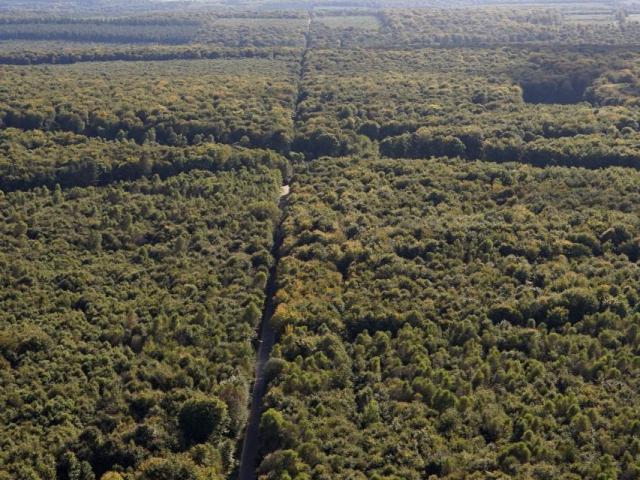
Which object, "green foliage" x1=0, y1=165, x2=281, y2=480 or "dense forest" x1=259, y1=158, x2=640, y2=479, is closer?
"dense forest" x1=259, y1=158, x2=640, y2=479

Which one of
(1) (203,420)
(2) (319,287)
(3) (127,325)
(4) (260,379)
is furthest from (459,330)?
(3) (127,325)

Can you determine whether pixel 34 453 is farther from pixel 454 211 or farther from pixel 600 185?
pixel 600 185

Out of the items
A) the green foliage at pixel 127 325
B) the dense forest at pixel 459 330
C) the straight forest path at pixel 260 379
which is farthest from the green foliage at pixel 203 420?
the dense forest at pixel 459 330

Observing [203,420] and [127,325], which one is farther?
[127,325]

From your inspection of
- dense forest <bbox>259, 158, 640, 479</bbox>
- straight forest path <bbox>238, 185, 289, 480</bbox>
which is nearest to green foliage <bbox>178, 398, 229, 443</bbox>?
straight forest path <bbox>238, 185, 289, 480</bbox>

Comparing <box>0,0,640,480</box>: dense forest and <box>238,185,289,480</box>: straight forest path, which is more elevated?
<box>0,0,640,480</box>: dense forest

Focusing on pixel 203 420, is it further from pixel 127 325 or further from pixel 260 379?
pixel 127 325

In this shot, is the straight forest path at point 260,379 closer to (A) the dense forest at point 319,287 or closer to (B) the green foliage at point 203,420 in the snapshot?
(A) the dense forest at point 319,287

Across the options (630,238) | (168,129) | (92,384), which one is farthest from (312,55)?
(92,384)

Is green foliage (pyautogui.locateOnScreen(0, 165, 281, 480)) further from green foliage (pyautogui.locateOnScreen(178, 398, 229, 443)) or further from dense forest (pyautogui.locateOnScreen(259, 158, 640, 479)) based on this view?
dense forest (pyautogui.locateOnScreen(259, 158, 640, 479))
